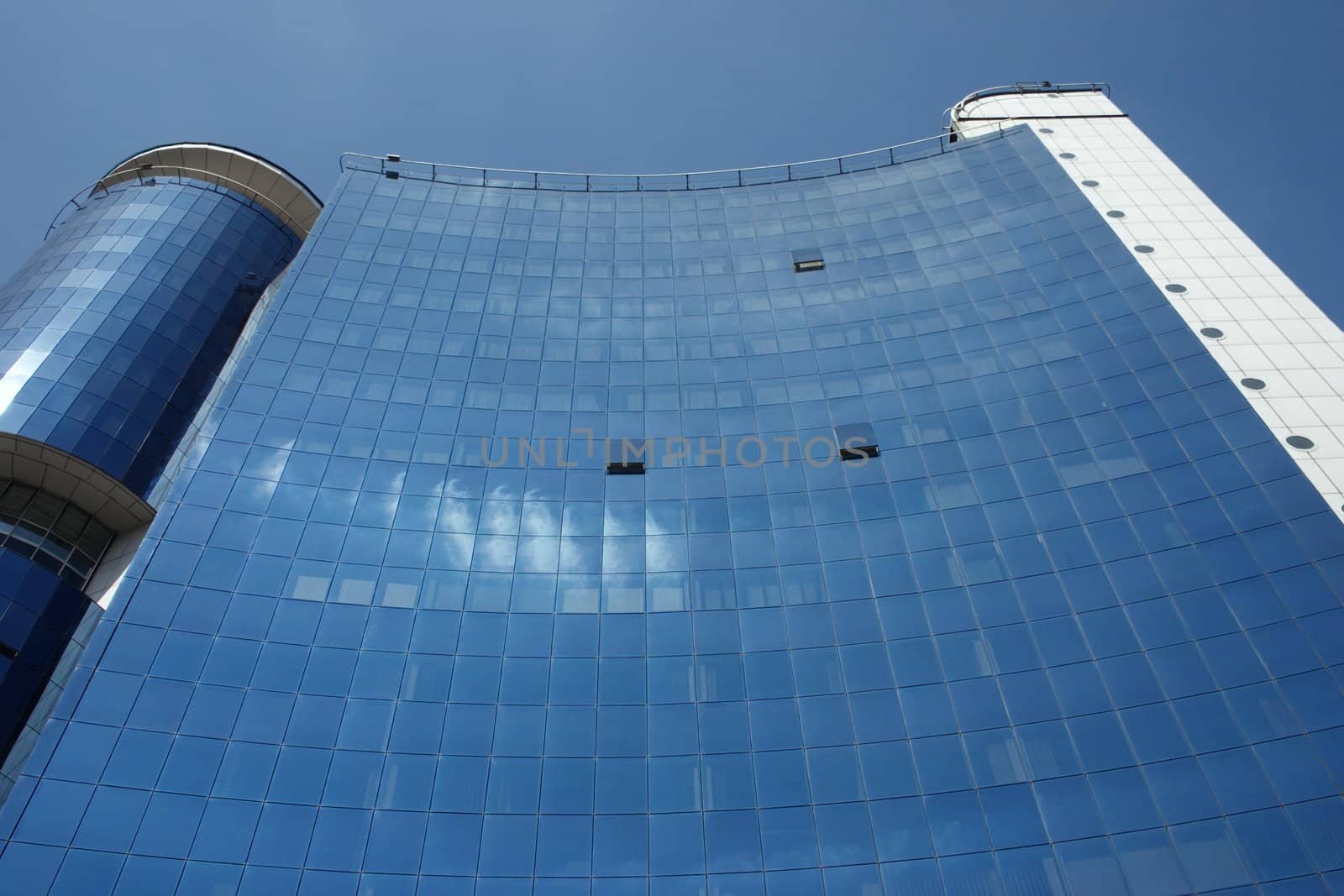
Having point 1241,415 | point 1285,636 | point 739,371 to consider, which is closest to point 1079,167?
point 1241,415

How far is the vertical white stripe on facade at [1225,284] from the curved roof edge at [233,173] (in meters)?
50.2

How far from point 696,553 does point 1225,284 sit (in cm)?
2736

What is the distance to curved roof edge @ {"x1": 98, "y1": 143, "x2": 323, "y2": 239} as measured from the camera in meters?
61.7

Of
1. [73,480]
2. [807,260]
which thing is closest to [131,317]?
[73,480]

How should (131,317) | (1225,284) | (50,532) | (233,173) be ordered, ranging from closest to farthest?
1. (1225,284)
2. (50,532)
3. (131,317)
4. (233,173)

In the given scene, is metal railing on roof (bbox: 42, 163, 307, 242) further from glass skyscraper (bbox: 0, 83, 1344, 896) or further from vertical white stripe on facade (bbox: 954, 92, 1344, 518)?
vertical white stripe on facade (bbox: 954, 92, 1344, 518)

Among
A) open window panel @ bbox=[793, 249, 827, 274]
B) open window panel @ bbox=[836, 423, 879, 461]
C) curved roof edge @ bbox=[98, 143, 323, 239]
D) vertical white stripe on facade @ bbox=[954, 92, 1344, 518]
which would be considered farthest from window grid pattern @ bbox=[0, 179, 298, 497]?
vertical white stripe on facade @ bbox=[954, 92, 1344, 518]

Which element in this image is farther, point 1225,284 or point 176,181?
point 176,181

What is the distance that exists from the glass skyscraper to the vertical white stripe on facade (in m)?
0.23

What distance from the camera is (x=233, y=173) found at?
6341 cm

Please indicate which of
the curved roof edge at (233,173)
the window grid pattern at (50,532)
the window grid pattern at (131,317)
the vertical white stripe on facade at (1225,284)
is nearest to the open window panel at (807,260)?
the vertical white stripe on facade at (1225,284)

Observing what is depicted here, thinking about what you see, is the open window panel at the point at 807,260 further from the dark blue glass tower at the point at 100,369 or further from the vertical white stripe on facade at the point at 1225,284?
the dark blue glass tower at the point at 100,369

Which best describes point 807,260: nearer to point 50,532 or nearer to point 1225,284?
point 1225,284

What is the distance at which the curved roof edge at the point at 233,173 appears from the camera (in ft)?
202
